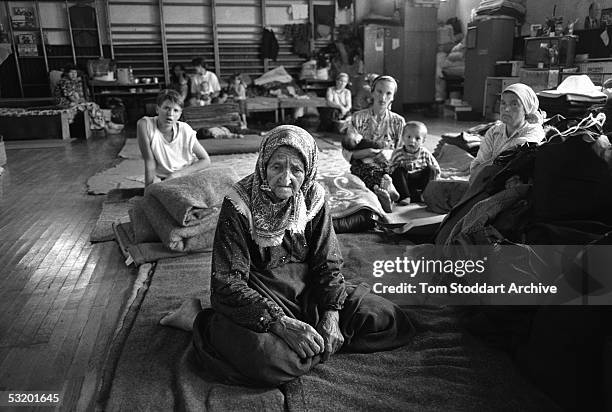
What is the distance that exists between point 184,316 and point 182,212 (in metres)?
0.94

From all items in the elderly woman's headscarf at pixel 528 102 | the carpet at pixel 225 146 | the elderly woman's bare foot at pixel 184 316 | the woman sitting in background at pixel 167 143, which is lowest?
the carpet at pixel 225 146

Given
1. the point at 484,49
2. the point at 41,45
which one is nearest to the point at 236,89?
the point at 41,45

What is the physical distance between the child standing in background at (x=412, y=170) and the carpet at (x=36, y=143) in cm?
576

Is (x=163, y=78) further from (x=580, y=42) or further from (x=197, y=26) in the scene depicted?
(x=580, y=42)

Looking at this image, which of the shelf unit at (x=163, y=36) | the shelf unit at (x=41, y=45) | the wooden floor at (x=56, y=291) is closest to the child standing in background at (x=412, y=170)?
the wooden floor at (x=56, y=291)

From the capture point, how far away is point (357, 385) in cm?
176

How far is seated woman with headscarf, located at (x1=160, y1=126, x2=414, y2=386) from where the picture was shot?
170cm

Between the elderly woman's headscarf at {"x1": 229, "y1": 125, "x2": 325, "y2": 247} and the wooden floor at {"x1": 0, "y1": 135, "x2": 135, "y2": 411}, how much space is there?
0.83 m

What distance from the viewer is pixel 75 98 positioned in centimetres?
923

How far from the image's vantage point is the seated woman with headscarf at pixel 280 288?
1.70 metres

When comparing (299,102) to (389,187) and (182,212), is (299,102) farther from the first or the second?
(182,212)

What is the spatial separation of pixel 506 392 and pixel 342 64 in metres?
10.7

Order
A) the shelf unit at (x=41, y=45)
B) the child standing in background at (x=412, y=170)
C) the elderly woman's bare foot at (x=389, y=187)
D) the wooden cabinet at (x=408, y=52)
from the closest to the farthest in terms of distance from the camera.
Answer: the elderly woman's bare foot at (x=389, y=187), the child standing in background at (x=412, y=170), the shelf unit at (x=41, y=45), the wooden cabinet at (x=408, y=52)

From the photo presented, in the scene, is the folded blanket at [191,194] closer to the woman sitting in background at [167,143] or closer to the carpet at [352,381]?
the woman sitting in background at [167,143]
